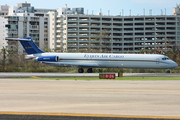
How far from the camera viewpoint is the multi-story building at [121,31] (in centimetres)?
12469

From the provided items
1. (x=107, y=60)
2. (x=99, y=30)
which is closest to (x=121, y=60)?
(x=107, y=60)

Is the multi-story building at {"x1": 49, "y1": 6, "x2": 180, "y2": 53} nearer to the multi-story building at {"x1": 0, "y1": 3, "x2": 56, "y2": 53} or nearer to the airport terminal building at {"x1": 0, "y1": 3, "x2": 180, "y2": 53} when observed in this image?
the airport terminal building at {"x1": 0, "y1": 3, "x2": 180, "y2": 53}

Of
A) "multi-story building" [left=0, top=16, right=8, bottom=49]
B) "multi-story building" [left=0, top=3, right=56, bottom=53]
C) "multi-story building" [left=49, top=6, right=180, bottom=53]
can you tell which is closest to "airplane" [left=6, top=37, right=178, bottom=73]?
"multi-story building" [left=0, top=3, right=56, bottom=53]

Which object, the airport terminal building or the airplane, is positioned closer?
the airplane

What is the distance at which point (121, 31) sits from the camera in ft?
423

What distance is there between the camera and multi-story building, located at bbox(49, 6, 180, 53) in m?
125

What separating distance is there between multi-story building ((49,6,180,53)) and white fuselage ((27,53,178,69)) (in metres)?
78.3

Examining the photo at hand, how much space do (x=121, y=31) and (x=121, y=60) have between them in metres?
87.6

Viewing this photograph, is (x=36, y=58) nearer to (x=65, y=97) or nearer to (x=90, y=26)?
(x=65, y=97)

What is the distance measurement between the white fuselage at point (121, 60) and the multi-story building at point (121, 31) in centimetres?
7831

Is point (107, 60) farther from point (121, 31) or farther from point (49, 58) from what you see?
point (121, 31)

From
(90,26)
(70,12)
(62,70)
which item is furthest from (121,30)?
(62,70)

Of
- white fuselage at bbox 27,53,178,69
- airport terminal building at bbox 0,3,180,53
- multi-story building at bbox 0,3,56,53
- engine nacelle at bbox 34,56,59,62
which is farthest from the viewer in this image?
multi-story building at bbox 0,3,56,53

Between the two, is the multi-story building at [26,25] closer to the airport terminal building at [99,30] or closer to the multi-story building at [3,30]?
the airport terminal building at [99,30]
